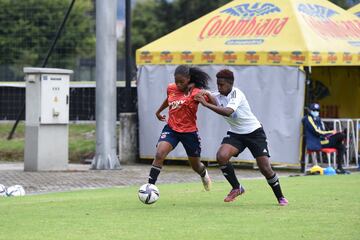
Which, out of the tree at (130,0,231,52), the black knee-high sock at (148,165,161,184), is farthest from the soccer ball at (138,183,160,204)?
the tree at (130,0,231,52)

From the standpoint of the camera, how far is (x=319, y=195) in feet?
46.0

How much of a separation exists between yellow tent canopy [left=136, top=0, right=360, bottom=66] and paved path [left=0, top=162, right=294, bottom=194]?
2469 mm

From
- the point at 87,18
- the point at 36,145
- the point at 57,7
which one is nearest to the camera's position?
the point at 36,145

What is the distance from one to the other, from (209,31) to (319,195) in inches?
342

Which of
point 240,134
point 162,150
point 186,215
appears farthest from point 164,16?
point 186,215

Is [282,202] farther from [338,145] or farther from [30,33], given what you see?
[30,33]

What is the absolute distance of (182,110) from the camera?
1339 centimetres

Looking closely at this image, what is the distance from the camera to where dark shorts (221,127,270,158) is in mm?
12523

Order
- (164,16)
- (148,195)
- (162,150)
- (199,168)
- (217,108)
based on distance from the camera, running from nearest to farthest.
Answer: (217,108) < (148,195) < (162,150) < (199,168) < (164,16)

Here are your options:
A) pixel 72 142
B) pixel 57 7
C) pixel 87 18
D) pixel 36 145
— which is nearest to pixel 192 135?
pixel 36 145

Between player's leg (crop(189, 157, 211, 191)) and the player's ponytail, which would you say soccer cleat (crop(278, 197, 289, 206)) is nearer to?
player's leg (crop(189, 157, 211, 191))

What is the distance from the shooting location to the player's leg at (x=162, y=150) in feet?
42.1

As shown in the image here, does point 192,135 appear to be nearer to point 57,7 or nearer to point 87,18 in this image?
point 57,7

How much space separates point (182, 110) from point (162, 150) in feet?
2.43
